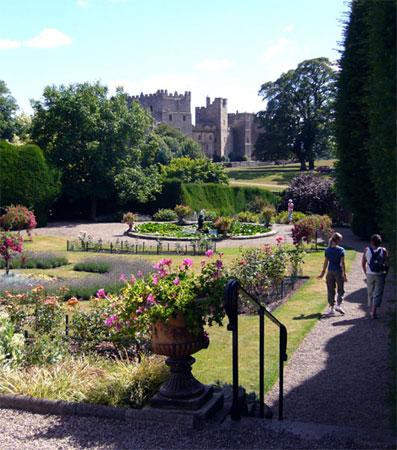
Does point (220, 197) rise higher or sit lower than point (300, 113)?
lower

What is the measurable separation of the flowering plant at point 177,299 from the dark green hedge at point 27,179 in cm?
2227

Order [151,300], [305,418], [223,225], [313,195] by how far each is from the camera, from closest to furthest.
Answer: [151,300]
[305,418]
[223,225]
[313,195]

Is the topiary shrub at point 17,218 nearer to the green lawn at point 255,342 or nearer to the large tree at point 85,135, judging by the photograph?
the large tree at point 85,135

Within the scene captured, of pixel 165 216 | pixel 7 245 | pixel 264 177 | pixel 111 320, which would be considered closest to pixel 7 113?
pixel 264 177

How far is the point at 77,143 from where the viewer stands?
96.1 feet

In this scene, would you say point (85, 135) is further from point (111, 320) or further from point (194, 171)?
point (111, 320)

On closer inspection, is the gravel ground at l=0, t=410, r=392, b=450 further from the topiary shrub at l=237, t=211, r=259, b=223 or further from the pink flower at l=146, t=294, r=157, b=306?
the topiary shrub at l=237, t=211, r=259, b=223

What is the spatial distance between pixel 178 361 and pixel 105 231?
69.1 feet

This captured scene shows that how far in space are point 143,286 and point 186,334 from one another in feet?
2.11

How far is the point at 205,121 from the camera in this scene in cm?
8838

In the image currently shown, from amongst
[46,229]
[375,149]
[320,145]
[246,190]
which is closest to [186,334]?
[375,149]

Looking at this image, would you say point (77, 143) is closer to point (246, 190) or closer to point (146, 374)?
point (246, 190)

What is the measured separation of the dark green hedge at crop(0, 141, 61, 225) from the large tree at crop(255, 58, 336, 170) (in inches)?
1239

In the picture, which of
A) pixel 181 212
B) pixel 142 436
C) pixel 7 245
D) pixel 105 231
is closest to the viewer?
pixel 142 436
